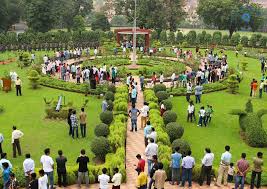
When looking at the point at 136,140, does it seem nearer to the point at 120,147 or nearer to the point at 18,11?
the point at 120,147

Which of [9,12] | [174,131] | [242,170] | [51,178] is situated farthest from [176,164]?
→ [9,12]

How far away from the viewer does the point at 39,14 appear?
5334 centimetres

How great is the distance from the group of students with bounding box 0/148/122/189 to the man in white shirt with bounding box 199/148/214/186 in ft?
9.68

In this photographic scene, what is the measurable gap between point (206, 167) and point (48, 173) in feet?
16.7

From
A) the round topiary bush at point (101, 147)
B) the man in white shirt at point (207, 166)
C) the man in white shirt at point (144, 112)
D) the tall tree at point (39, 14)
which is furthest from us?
the tall tree at point (39, 14)

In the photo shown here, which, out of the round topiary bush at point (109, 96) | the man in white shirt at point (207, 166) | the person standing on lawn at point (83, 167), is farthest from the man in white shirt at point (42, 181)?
the round topiary bush at point (109, 96)

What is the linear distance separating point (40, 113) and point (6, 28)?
41.6 metres

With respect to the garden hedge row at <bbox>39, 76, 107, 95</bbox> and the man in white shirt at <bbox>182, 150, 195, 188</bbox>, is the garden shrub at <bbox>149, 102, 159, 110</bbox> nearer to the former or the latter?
the garden hedge row at <bbox>39, 76, 107, 95</bbox>

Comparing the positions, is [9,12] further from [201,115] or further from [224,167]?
[224,167]

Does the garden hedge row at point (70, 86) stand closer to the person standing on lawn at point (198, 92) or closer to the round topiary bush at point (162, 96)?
the round topiary bush at point (162, 96)

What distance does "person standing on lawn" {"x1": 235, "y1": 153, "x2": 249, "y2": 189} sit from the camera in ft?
39.9

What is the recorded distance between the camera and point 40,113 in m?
21.4

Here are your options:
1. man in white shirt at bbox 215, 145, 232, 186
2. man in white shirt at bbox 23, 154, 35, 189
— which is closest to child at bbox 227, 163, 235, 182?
man in white shirt at bbox 215, 145, 232, 186

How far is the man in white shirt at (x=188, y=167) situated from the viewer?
486 inches
